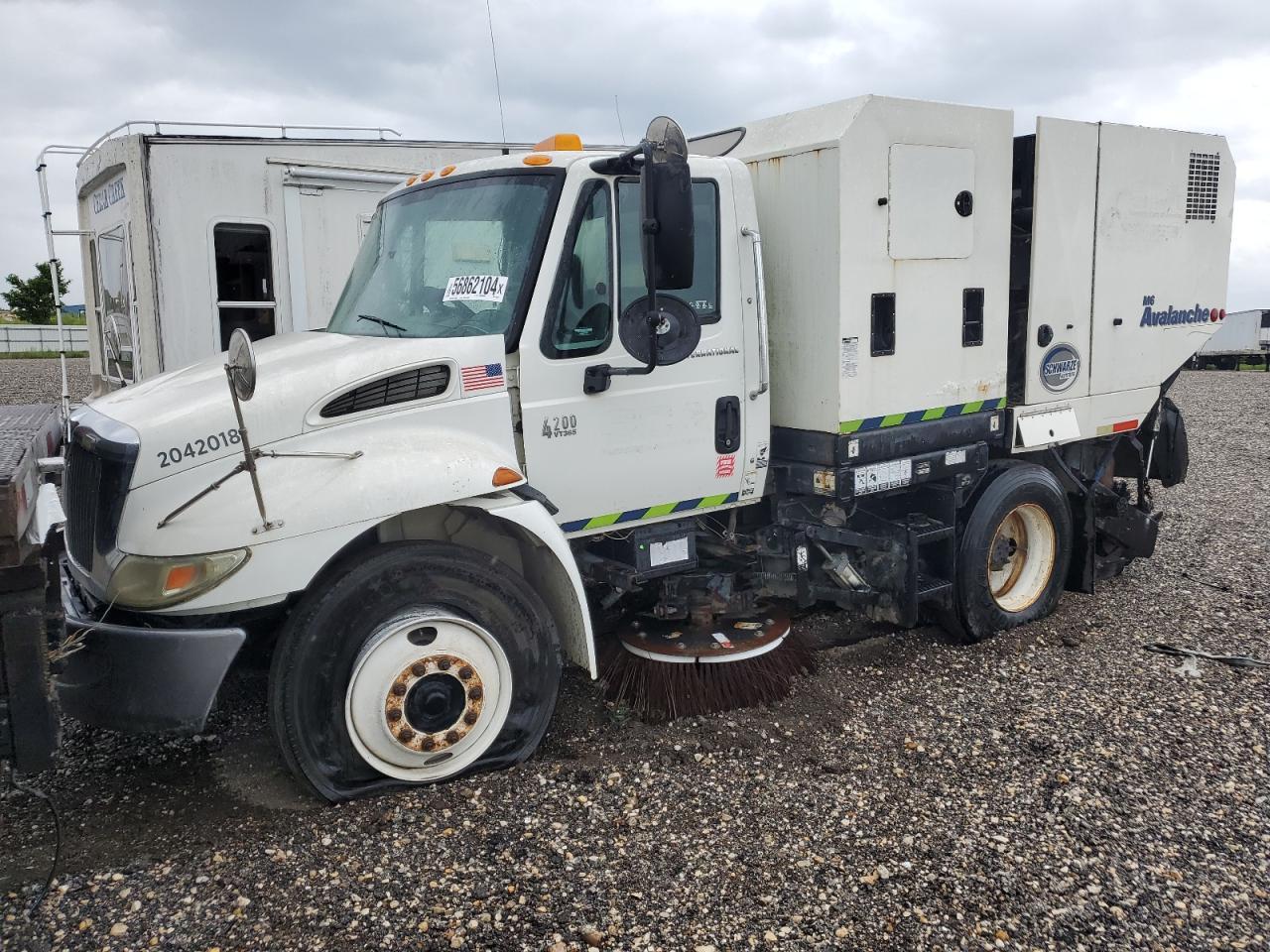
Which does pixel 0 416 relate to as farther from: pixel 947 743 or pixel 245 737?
pixel 947 743

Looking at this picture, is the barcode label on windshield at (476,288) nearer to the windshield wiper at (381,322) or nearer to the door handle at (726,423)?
the windshield wiper at (381,322)

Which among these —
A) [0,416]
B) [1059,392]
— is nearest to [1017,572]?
[1059,392]

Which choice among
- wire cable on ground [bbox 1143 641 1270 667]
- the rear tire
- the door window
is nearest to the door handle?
the rear tire

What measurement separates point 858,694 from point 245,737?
2.96 metres

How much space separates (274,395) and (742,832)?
239 centimetres

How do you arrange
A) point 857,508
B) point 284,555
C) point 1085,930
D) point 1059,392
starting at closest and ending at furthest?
point 1085,930 → point 284,555 → point 857,508 → point 1059,392

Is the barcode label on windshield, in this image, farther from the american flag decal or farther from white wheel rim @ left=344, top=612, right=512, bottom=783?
white wheel rim @ left=344, top=612, right=512, bottom=783

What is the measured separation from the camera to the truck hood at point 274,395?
3689 millimetres

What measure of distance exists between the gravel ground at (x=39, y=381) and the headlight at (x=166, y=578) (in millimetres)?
15671

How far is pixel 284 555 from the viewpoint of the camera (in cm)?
368

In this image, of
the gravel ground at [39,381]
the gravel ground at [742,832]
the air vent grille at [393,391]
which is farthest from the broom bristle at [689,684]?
the gravel ground at [39,381]

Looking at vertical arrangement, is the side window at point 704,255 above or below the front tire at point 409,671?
above

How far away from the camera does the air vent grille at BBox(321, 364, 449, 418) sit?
13.0ft

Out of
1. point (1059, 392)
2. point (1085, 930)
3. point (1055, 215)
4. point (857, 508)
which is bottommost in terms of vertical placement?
point (1085, 930)
